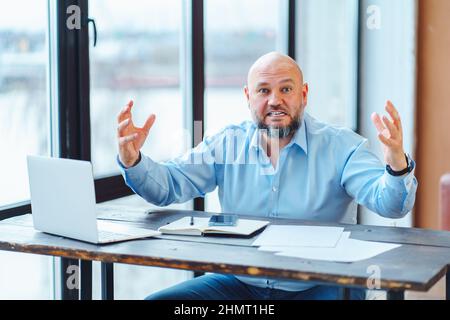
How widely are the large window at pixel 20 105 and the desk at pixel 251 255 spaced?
0.29m

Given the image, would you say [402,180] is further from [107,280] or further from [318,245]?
[107,280]

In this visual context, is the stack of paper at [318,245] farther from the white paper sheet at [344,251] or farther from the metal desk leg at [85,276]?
the metal desk leg at [85,276]

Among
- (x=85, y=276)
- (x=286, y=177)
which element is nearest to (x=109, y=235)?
(x=85, y=276)

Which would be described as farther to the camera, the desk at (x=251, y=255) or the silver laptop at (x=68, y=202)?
the silver laptop at (x=68, y=202)

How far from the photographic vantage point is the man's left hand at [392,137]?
2.13 meters

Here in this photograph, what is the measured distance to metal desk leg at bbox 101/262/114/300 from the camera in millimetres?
2277

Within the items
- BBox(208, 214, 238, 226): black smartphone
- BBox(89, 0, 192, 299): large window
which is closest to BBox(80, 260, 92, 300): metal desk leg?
BBox(208, 214, 238, 226): black smartphone

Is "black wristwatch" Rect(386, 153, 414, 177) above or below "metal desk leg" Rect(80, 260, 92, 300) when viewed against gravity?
above

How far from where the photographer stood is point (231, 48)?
383 centimetres

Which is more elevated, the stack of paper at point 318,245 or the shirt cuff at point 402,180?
the shirt cuff at point 402,180

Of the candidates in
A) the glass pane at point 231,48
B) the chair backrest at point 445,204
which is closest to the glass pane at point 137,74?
the glass pane at point 231,48

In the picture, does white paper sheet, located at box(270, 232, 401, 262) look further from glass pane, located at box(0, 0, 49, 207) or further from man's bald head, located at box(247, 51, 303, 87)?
glass pane, located at box(0, 0, 49, 207)

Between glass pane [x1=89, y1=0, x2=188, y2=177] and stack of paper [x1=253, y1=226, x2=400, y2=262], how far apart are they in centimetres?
98
